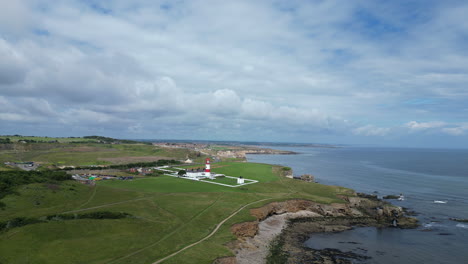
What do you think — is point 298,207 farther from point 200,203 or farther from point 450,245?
point 450,245

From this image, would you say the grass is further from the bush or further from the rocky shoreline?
the bush

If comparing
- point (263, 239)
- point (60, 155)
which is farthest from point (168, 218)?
point (60, 155)

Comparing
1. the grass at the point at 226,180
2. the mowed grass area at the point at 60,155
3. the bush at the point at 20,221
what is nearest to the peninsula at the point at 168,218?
the bush at the point at 20,221

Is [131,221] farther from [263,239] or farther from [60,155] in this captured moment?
[60,155]

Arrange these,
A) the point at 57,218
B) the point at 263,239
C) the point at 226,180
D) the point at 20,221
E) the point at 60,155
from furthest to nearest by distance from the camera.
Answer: the point at 60,155
the point at 226,180
the point at 263,239
the point at 57,218
the point at 20,221

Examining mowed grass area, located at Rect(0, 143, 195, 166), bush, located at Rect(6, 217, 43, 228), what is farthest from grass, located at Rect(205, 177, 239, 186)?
mowed grass area, located at Rect(0, 143, 195, 166)

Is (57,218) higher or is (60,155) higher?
(60,155)
